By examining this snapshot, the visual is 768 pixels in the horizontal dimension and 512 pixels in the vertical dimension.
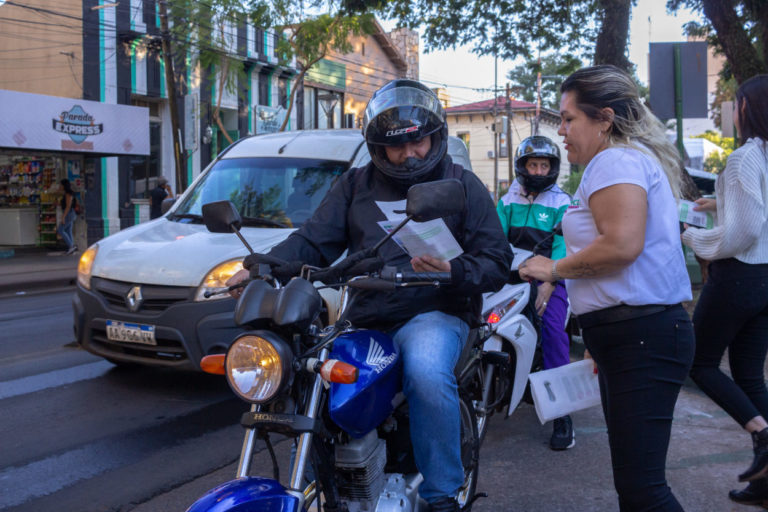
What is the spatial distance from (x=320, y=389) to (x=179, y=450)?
2.68 metres

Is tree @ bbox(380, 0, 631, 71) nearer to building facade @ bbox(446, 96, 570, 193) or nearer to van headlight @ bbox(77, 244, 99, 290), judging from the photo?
van headlight @ bbox(77, 244, 99, 290)

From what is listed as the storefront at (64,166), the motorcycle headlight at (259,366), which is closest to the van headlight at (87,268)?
the motorcycle headlight at (259,366)

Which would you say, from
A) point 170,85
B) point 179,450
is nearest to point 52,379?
point 179,450

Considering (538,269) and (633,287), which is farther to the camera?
(538,269)

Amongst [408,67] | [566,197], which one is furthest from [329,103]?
[566,197]

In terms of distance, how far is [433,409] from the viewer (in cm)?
271

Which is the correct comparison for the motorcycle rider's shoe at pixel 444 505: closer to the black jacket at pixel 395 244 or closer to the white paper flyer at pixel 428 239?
the black jacket at pixel 395 244

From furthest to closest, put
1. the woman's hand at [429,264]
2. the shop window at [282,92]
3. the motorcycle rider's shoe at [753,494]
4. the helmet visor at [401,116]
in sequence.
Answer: the shop window at [282,92] < the motorcycle rider's shoe at [753,494] < the helmet visor at [401,116] < the woman's hand at [429,264]

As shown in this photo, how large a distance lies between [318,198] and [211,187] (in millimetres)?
1108

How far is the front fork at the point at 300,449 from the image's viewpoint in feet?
6.95

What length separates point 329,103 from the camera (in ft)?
121

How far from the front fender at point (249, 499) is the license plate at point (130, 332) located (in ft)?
11.2

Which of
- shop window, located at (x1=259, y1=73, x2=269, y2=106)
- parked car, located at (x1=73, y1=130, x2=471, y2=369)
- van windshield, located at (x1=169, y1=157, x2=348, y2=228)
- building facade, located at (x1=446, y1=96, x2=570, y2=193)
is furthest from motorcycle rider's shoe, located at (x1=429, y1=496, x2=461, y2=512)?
building facade, located at (x1=446, y1=96, x2=570, y2=193)

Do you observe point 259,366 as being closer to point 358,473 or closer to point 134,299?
point 358,473
